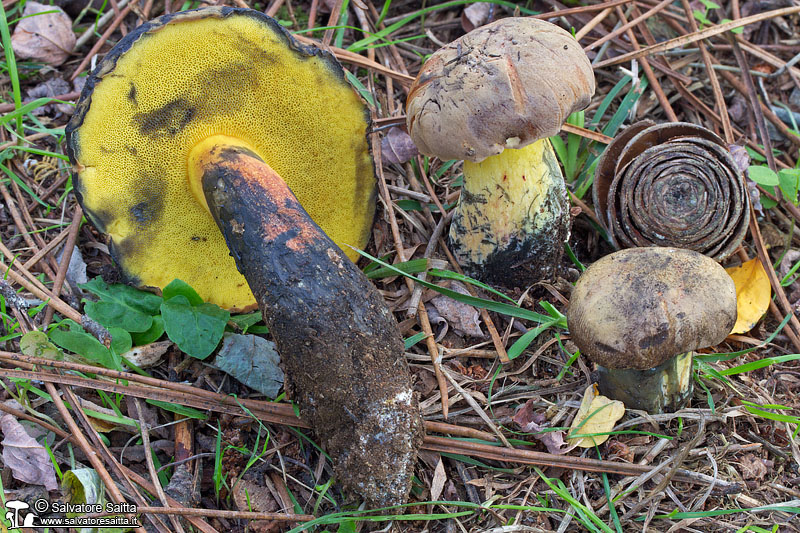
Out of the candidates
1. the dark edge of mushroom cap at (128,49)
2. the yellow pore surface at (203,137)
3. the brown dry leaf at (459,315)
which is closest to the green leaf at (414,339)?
the brown dry leaf at (459,315)

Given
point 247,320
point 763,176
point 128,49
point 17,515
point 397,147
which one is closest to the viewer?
point 17,515

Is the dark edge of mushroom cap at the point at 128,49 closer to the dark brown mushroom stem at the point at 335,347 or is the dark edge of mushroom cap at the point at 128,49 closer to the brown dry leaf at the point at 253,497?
the dark brown mushroom stem at the point at 335,347

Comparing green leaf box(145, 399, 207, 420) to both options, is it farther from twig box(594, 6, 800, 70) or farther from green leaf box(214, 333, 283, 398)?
twig box(594, 6, 800, 70)

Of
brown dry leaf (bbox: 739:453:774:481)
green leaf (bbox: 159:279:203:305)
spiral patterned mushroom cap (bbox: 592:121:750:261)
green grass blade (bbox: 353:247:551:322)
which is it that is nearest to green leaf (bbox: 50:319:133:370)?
green leaf (bbox: 159:279:203:305)

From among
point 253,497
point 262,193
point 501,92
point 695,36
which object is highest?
point 501,92

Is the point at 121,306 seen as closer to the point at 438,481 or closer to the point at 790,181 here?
the point at 438,481

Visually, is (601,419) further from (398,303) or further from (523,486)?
(398,303)

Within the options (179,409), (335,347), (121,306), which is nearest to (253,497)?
(179,409)
